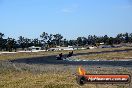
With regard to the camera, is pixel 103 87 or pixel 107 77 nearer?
pixel 107 77

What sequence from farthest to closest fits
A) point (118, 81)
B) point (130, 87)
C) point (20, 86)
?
1. point (20, 86)
2. point (130, 87)
3. point (118, 81)

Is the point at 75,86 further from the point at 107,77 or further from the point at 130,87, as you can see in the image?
the point at 107,77

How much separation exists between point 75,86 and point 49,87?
209 cm

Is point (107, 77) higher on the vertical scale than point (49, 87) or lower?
higher

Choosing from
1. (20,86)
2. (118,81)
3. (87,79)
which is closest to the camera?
(118,81)

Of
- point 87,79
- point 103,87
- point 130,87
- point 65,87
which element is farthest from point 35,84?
point 87,79

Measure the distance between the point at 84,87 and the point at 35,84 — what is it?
4831 mm

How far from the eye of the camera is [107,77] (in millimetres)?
15969

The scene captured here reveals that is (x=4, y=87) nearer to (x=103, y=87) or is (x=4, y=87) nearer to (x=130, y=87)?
(x=103, y=87)

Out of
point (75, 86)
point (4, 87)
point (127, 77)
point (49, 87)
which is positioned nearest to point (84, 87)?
point (75, 86)

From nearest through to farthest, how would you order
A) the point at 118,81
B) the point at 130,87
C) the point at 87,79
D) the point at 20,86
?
the point at 118,81
the point at 87,79
the point at 130,87
the point at 20,86

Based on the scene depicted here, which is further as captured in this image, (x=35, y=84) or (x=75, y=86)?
(x=35, y=84)

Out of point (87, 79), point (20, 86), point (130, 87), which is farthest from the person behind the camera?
point (20, 86)

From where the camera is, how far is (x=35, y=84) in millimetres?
26734
